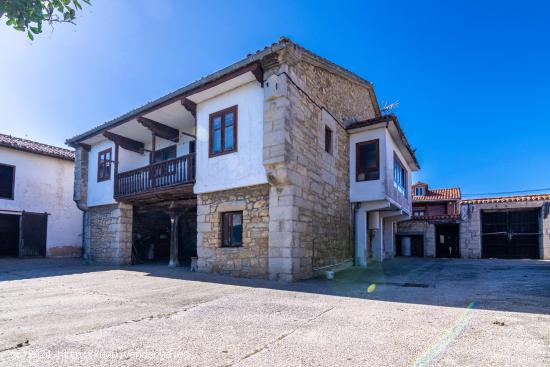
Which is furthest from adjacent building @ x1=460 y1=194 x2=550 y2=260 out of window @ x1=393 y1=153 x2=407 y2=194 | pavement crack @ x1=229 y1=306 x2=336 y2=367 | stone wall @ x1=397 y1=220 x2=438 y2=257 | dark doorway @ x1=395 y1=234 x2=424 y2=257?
pavement crack @ x1=229 y1=306 x2=336 y2=367

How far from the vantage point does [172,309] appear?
525 cm

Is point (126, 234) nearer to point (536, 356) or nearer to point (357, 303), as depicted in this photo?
point (357, 303)

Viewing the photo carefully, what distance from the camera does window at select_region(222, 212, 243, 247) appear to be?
9242mm

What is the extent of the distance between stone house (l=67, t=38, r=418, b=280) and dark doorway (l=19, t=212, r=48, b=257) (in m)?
3.05

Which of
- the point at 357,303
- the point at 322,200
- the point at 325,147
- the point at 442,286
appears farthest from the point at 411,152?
the point at 357,303

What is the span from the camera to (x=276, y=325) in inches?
171

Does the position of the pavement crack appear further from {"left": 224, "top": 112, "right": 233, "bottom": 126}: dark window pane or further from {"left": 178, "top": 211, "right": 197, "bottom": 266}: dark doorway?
{"left": 178, "top": 211, "right": 197, "bottom": 266}: dark doorway

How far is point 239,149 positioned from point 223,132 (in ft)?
2.91

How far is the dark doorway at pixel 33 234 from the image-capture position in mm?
15484

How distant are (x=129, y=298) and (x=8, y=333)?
7.60 feet

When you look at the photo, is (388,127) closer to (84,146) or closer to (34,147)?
(84,146)

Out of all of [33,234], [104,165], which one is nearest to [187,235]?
[104,165]

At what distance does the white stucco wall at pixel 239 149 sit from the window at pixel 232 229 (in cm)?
80

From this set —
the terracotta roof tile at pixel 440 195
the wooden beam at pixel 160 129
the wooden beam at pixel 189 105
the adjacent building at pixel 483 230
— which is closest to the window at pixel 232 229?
the wooden beam at pixel 189 105
